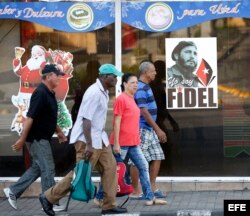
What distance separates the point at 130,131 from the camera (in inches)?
410

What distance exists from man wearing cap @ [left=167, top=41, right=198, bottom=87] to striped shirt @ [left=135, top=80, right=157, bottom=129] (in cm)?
83

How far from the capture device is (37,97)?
9922mm

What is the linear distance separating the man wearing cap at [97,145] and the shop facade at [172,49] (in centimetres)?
180

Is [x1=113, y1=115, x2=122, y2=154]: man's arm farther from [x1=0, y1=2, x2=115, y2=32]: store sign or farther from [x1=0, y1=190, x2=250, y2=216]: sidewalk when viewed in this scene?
[x1=0, y1=2, x2=115, y2=32]: store sign

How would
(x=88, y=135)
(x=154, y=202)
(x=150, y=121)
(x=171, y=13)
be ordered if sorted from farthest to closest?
(x=171, y=13)
(x=150, y=121)
(x=154, y=202)
(x=88, y=135)

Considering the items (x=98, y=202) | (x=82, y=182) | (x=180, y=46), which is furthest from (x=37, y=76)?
(x=82, y=182)

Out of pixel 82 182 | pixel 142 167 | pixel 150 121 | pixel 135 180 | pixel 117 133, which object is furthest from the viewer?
pixel 135 180

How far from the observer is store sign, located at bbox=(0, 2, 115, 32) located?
11.5 meters

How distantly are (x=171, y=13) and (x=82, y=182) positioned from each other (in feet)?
10.3

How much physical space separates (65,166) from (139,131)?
5.06 feet

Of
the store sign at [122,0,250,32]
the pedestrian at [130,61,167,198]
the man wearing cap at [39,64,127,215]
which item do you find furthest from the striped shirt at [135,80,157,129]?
the store sign at [122,0,250,32]

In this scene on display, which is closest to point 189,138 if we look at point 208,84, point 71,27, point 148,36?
point 208,84

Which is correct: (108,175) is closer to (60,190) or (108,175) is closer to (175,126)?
(60,190)

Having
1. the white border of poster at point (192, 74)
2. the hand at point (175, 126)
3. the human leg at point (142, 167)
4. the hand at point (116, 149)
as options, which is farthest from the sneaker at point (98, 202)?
the white border of poster at point (192, 74)
